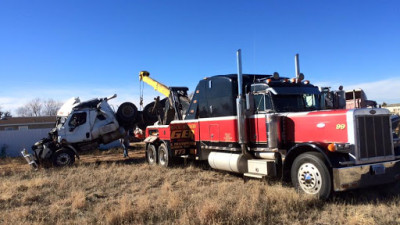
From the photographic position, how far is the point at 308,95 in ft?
29.0

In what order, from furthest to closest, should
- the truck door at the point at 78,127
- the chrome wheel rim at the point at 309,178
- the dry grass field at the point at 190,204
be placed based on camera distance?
the truck door at the point at 78,127 → the chrome wheel rim at the point at 309,178 → the dry grass field at the point at 190,204

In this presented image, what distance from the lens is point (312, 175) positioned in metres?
7.02

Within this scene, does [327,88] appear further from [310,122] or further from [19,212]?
[19,212]

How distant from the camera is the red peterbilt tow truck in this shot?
6727 millimetres

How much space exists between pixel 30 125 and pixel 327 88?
34.9m

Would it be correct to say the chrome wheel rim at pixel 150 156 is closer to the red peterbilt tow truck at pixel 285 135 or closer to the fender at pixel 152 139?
the fender at pixel 152 139

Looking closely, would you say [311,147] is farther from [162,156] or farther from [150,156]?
[150,156]

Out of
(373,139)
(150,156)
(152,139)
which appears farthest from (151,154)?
(373,139)

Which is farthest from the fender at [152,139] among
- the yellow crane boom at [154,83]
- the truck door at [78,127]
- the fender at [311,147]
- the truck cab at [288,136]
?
the fender at [311,147]

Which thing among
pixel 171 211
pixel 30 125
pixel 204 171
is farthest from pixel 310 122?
pixel 30 125

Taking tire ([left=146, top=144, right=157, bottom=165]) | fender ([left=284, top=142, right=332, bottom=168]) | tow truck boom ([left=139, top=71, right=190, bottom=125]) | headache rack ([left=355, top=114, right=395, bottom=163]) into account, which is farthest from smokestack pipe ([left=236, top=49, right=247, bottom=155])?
tire ([left=146, top=144, right=157, bottom=165])

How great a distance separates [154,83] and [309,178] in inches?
407

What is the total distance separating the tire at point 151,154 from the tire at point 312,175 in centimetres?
761

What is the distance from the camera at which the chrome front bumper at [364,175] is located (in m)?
6.48
